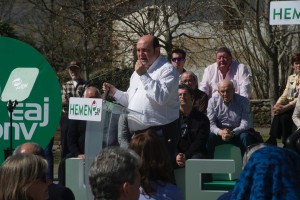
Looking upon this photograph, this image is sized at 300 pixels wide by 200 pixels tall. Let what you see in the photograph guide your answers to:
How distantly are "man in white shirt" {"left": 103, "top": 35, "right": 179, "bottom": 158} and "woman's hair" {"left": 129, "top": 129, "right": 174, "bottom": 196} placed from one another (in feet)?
4.15

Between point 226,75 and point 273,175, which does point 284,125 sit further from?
point 273,175

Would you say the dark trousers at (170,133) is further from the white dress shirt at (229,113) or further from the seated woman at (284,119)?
the seated woman at (284,119)

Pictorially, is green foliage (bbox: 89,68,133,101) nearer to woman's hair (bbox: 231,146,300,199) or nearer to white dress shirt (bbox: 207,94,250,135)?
white dress shirt (bbox: 207,94,250,135)

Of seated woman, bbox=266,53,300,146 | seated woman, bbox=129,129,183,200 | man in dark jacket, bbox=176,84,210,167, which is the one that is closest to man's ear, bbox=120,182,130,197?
seated woman, bbox=129,129,183,200

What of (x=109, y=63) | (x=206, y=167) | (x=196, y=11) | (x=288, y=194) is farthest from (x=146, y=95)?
(x=109, y=63)

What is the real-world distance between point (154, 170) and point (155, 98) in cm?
143

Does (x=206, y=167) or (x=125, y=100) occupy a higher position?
(x=125, y=100)

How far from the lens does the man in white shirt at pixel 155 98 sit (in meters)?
6.84

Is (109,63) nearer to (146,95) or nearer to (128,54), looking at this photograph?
(128,54)

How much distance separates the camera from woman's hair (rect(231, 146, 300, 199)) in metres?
3.41

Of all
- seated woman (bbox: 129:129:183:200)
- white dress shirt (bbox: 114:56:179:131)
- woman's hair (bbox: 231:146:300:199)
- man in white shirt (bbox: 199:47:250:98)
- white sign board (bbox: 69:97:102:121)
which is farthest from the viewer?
man in white shirt (bbox: 199:47:250:98)

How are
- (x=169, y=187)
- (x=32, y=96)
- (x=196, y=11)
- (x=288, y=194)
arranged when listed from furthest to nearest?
(x=196, y=11)
(x=32, y=96)
(x=169, y=187)
(x=288, y=194)

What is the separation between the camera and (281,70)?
24.9 meters

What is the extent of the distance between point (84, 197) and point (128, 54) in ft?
57.0
